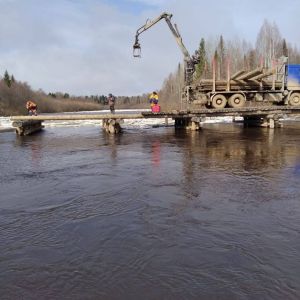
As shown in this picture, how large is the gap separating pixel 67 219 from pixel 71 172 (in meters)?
4.49

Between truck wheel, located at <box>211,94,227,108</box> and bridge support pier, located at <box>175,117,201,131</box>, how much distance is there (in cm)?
177

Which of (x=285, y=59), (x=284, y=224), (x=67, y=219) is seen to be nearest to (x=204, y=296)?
(x=284, y=224)

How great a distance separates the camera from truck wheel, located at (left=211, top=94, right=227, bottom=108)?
21.6 m

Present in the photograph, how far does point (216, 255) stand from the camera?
4.83 meters

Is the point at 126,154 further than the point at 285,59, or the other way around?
the point at 285,59

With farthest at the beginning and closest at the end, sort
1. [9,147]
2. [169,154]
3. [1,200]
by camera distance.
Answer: [9,147], [169,154], [1,200]

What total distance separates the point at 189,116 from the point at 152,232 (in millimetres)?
17056

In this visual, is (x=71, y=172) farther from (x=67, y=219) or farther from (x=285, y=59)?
(x=285, y=59)

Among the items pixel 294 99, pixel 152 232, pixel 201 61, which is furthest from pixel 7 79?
pixel 152 232

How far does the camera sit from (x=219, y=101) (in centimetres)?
2169

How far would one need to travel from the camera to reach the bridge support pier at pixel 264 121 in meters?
23.1

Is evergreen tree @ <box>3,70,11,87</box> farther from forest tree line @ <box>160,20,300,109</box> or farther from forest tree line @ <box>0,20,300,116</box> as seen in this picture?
forest tree line @ <box>160,20,300,109</box>

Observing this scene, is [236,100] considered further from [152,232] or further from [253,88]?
[152,232]

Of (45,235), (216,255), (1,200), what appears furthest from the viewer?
(1,200)
